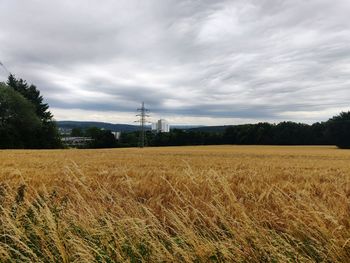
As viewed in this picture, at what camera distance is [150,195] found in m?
7.19

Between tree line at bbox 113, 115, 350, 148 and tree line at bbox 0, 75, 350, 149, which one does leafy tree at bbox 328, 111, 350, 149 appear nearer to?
tree line at bbox 0, 75, 350, 149

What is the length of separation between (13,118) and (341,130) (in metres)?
71.4

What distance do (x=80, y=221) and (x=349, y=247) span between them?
3.29 meters

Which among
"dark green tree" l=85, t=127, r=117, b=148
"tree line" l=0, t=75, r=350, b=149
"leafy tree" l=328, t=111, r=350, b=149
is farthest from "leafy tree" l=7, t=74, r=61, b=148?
"leafy tree" l=328, t=111, r=350, b=149

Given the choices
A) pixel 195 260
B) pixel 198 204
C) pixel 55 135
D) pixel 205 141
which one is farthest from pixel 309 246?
pixel 205 141

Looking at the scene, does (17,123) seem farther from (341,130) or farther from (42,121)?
(341,130)

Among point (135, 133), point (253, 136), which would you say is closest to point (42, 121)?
point (135, 133)

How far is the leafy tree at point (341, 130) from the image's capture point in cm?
7656

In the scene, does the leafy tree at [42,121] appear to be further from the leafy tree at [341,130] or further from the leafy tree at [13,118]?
the leafy tree at [341,130]

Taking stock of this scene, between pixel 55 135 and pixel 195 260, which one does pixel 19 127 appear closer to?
pixel 55 135

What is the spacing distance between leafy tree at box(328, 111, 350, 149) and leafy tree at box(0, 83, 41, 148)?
65931mm

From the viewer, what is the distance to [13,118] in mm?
71812

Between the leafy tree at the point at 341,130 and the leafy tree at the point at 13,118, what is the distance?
65.9 meters

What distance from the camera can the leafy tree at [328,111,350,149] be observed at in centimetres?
7656
